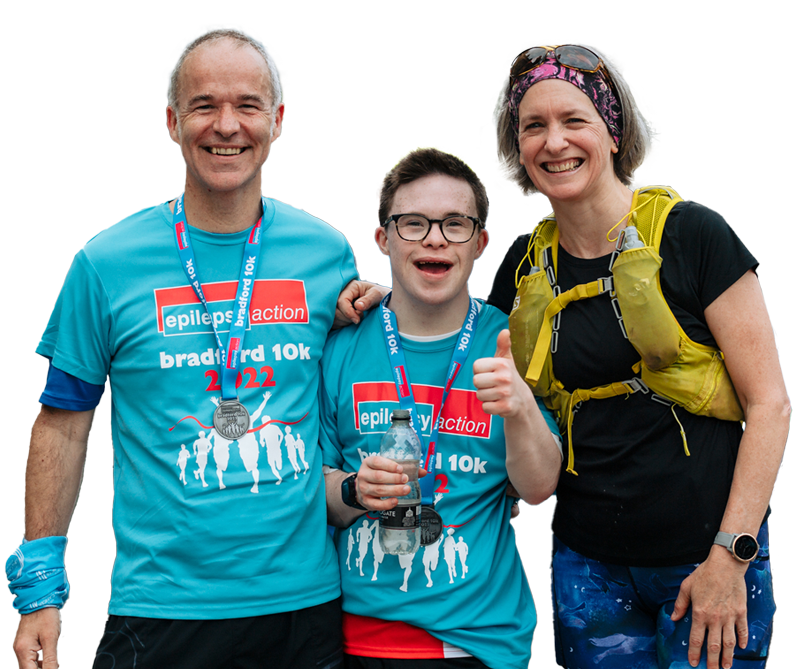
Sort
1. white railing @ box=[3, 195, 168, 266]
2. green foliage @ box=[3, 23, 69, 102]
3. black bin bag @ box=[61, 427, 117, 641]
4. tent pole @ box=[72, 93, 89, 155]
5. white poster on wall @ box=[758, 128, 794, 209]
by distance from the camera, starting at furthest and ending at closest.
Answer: white railing @ box=[3, 195, 168, 266]
green foliage @ box=[3, 23, 69, 102]
tent pole @ box=[72, 93, 89, 155]
black bin bag @ box=[61, 427, 117, 641]
white poster on wall @ box=[758, 128, 794, 209]

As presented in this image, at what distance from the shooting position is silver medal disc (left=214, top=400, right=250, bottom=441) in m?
2.19

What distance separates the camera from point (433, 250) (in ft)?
7.80

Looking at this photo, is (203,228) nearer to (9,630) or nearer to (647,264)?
(647,264)

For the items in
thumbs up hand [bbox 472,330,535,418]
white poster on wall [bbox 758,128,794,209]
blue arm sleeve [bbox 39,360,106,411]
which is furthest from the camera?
white poster on wall [bbox 758,128,794,209]

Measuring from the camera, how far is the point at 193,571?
7.12 ft

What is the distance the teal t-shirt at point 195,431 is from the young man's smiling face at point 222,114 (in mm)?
194

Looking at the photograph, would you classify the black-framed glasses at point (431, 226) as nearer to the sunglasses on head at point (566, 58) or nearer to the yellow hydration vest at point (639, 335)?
the yellow hydration vest at point (639, 335)

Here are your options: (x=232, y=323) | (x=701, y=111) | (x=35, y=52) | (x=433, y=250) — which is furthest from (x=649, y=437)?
(x=701, y=111)

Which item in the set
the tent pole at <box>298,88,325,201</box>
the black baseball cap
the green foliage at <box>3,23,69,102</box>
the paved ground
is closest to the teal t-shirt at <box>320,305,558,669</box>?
the paved ground

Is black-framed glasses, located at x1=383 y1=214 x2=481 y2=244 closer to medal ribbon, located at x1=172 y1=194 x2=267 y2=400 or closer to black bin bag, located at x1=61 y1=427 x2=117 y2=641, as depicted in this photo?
medal ribbon, located at x1=172 y1=194 x2=267 y2=400

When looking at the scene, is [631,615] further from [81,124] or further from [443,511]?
[81,124]

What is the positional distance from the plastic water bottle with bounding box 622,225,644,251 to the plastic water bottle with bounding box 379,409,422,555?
2.52 ft

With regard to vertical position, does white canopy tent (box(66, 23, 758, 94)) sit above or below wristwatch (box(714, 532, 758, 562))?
above

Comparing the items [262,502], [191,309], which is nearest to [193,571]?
[262,502]
